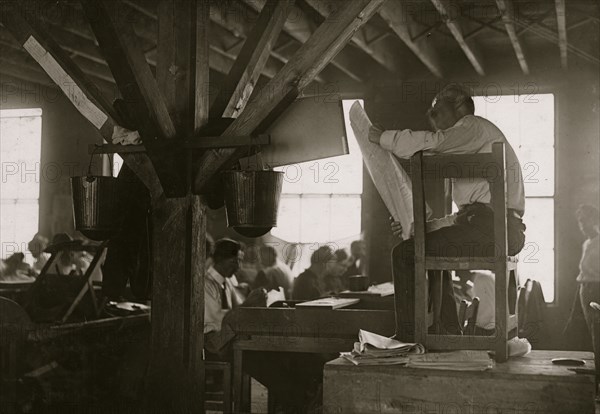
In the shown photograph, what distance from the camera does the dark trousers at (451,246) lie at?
4066mm

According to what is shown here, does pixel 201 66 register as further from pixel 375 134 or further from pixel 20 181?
pixel 20 181

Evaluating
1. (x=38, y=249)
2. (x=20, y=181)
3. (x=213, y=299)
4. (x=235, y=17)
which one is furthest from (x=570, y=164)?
(x=20, y=181)

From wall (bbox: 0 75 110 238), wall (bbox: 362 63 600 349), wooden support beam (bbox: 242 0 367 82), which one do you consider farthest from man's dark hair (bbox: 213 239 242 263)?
wall (bbox: 0 75 110 238)

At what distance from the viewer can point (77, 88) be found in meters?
4.70

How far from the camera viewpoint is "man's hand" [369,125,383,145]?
4453 mm

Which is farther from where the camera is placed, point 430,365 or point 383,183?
point 383,183

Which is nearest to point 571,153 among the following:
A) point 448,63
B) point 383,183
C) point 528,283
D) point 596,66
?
point 596,66

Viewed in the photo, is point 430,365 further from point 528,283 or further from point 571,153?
point 571,153

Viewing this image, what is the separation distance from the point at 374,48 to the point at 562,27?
96.4 inches

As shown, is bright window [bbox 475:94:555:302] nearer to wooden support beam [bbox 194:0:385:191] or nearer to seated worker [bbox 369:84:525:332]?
seated worker [bbox 369:84:525:332]

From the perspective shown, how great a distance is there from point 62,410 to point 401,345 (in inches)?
149

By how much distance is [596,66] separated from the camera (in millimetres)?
10383

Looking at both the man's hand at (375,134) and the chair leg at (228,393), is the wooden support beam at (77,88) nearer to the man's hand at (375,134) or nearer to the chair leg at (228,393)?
the man's hand at (375,134)

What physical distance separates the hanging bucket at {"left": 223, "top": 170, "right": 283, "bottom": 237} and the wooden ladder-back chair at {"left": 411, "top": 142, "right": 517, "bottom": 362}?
0.87m
